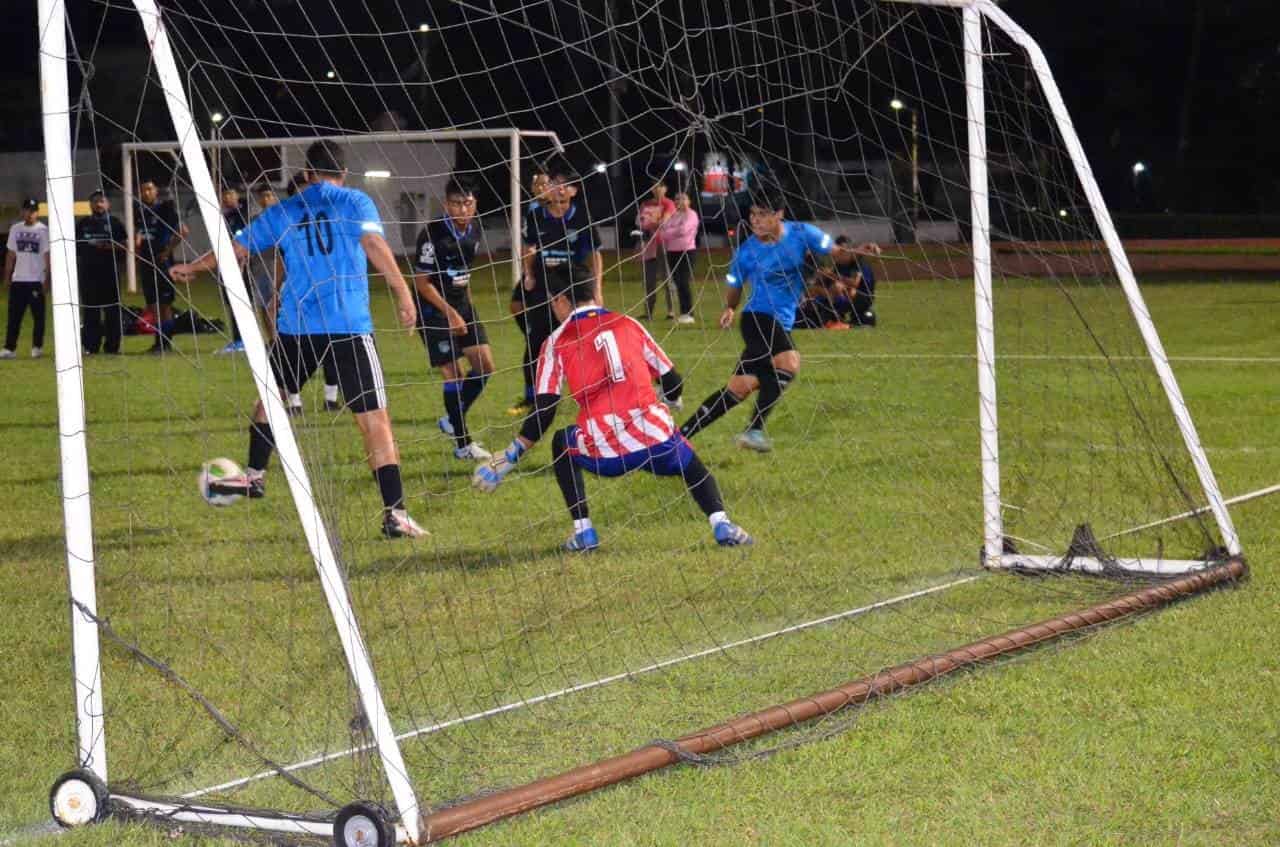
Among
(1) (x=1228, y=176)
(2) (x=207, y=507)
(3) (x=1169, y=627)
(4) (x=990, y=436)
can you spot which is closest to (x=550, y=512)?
(2) (x=207, y=507)

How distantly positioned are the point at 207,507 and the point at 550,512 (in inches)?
73.9

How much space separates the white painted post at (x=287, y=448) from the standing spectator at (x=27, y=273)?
15.0 m

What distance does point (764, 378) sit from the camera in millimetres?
10125

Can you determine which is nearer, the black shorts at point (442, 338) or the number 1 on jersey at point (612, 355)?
the number 1 on jersey at point (612, 355)

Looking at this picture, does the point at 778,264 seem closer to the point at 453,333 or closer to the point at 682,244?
the point at 453,333

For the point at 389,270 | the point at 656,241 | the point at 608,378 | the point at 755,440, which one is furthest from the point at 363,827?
the point at 656,241

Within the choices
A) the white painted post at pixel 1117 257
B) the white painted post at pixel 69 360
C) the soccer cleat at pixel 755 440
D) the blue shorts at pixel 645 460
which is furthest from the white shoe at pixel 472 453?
the white painted post at pixel 69 360

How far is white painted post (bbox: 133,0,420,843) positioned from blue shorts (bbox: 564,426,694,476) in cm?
321

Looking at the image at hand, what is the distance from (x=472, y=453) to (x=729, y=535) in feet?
10.7

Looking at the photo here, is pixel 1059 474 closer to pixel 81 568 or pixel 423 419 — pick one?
pixel 423 419

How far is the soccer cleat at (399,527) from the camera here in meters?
7.58

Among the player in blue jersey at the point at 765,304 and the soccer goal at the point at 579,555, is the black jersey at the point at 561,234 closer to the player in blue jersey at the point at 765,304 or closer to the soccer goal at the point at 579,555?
the soccer goal at the point at 579,555

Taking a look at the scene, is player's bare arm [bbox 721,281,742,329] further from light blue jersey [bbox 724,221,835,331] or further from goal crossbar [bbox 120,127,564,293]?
goal crossbar [bbox 120,127,564,293]

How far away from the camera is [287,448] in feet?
12.8
